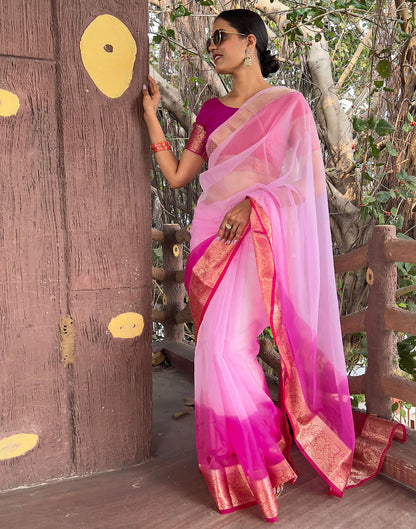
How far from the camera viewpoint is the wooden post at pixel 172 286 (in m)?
3.24

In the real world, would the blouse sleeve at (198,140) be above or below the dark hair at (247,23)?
below

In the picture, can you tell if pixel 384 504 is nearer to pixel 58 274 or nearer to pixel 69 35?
pixel 58 274

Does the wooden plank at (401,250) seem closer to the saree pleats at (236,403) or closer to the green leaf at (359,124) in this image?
the saree pleats at (236,403)

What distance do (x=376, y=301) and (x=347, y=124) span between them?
197 cm

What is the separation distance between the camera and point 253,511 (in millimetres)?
1554

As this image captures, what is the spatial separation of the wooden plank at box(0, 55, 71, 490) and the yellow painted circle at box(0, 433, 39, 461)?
0.02 metres

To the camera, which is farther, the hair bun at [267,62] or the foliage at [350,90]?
the foliage at [350,90]

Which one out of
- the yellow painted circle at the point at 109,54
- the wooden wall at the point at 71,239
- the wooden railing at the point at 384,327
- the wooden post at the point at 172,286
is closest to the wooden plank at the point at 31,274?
the wooden wall at the point at 71,239

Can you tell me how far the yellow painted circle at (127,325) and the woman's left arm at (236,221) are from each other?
17.4 inches

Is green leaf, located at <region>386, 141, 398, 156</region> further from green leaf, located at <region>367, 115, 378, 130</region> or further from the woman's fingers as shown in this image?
the woman's fingers

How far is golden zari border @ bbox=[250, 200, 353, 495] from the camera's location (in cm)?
158

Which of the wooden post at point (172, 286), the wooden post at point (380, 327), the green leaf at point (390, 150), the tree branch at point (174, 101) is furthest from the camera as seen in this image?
the tree branch at point (174, 101)

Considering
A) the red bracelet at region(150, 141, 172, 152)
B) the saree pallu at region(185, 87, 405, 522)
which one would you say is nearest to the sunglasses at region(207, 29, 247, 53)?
the saree pallu at region(185, 87, 405, 522)

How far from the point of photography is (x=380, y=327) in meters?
1.95
